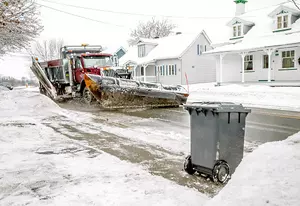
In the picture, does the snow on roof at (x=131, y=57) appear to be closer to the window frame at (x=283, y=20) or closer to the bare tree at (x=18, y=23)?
the window frame at (x=283, y=20)

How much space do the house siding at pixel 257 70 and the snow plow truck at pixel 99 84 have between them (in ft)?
43.9

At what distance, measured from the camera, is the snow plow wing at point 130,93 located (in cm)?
1149

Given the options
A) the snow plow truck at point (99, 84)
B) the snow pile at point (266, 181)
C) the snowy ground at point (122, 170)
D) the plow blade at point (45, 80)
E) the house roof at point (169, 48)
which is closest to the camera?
the snow pile at point (266, 181)

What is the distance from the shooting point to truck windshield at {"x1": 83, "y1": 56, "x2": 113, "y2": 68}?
14406 mm

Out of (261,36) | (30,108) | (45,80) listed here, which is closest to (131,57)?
(261,36)

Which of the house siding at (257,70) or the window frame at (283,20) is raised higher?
the window frame at (283,20)

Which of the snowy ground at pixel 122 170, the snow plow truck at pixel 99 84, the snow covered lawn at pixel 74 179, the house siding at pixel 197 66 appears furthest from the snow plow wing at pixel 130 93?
the house siding at pixel 197 66

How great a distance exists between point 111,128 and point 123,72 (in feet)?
21.1

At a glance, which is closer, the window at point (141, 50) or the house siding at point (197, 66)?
the house siding at point (197, 66)

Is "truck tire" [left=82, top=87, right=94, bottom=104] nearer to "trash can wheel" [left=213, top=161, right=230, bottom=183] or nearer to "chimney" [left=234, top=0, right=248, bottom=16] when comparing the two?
"trash can wheel" [left=213, top=161, right=230, bottom=183]

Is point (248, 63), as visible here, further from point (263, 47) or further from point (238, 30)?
point (263, 47)

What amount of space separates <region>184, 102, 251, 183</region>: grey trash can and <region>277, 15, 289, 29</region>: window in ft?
72.6

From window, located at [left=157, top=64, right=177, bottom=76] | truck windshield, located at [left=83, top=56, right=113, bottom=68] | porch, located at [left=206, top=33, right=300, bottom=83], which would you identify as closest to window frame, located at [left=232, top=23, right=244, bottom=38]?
porch, located at [left=206, top=33, right=300, bottom=83]

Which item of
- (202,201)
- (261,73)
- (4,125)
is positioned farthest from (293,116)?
(261,73)
